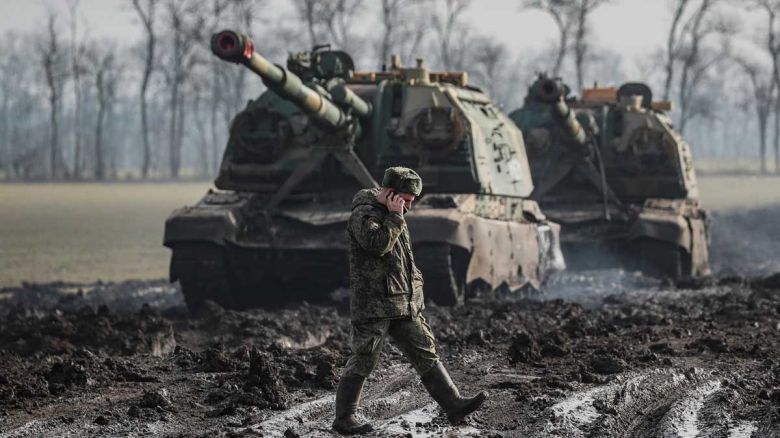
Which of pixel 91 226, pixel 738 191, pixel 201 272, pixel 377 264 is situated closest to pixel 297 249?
pixel 201 272

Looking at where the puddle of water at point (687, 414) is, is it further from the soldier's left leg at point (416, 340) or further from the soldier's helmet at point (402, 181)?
the soldier's helmet at point (402, 181)

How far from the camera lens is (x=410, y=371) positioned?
10320 mm

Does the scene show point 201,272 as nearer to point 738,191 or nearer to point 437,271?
point 437,271

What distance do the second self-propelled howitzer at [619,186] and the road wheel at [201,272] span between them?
6.46 meters

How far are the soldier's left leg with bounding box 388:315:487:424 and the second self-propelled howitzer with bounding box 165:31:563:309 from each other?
6.59 meters

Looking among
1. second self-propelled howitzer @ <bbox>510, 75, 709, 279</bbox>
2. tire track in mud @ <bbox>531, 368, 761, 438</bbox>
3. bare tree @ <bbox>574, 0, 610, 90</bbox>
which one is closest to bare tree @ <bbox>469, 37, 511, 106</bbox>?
bare tree @ <bbox>574, 0, 610, 90</bbox>

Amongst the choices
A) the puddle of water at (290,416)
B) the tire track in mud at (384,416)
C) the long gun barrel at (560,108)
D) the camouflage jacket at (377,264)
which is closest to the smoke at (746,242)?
the long gun barrel at (560,108)

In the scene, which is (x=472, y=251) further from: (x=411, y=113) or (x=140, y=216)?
(x=140, y=216)

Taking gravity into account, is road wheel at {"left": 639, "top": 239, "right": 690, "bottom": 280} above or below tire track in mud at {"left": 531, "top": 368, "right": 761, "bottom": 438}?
below

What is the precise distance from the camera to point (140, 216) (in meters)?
34.3

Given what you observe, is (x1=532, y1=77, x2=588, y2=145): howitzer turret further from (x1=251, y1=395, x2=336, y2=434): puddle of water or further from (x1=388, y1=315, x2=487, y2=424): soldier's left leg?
(x1=388, y1=315, x2=487, y2=424): soldier's left leg

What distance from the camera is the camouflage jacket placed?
7.79 m

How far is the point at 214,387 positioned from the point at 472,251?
633 cm

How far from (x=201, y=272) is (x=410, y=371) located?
18.9 ft
